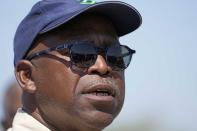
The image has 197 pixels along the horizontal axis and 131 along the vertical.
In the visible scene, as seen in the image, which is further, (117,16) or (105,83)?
(117,16)

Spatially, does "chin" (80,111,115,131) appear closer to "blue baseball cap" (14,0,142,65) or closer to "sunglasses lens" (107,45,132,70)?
"sunglasses lens" (107,45,132,70)

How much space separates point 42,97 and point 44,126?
0.18 metres

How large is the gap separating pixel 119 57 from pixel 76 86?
43 cm

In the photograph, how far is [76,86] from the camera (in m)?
3.51

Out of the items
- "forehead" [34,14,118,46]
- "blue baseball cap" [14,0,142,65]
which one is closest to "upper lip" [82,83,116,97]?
"forehead" [34,14,118,46]

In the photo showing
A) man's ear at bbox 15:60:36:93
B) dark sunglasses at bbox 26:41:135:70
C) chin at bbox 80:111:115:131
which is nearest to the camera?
chin at bbox 80:111:115:131

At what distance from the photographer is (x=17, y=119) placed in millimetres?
3695

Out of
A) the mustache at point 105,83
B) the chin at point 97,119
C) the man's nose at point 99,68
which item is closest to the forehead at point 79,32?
the man's nose at point 99,68

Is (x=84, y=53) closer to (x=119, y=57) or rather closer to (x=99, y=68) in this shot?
(x=99, y=68)

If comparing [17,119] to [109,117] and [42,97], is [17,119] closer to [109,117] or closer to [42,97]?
[42,97]

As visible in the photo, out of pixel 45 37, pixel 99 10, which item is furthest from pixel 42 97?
pixel 99 10

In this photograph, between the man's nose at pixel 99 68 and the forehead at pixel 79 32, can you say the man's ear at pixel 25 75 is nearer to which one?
the forehead at pixel 79 32

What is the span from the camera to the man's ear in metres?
3.68

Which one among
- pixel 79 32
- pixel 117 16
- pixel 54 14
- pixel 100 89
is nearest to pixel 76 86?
pixel 100 89
